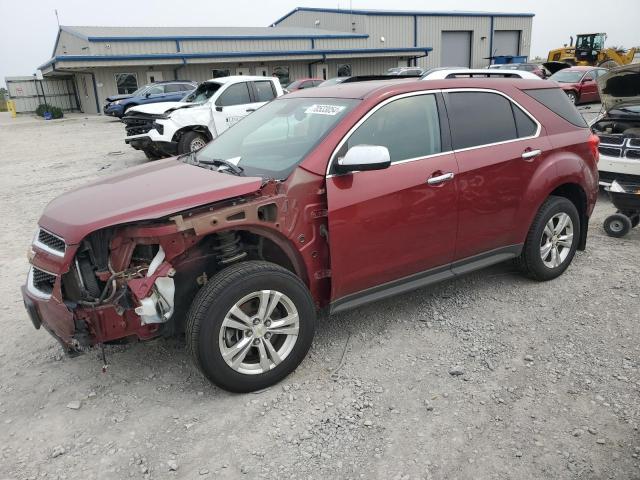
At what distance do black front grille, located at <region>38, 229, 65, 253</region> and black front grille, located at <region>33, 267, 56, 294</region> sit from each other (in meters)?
0.18

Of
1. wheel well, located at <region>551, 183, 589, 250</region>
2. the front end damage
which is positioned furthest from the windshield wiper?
wheel well, located at <region>551, 183, 589, 250</region>

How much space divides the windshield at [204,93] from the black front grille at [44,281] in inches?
348

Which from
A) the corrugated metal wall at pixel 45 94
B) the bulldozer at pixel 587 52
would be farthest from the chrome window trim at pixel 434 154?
the corrugated metal wall at pixel 45 94

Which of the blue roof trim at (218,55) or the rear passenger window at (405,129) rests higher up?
the blue roof trim at (218,55)

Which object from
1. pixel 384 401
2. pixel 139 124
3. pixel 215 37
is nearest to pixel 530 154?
pixel 384 401

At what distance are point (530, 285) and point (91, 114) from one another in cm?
3331

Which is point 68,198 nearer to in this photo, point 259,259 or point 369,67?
point 259,259

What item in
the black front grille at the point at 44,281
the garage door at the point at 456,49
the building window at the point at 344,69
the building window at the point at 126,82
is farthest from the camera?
the garage door at the point at 456,49

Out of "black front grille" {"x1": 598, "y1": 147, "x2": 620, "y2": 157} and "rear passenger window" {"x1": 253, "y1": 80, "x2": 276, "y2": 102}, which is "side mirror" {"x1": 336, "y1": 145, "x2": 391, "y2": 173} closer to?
"black front grille" {"x1": 598, "y1": 147, "x2": 620, "y2": 157}

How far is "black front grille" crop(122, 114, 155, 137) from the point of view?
11.9m

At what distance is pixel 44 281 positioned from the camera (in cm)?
312

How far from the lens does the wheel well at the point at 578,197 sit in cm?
462

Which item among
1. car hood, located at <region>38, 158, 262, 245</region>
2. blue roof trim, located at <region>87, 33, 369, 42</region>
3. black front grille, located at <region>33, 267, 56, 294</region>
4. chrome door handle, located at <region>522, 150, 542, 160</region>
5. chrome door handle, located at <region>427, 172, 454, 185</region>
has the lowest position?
black front grille, located at <region>33, 267, 56, 294</region>

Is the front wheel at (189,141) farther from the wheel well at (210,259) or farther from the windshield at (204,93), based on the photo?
the wheel well at (210,259)
